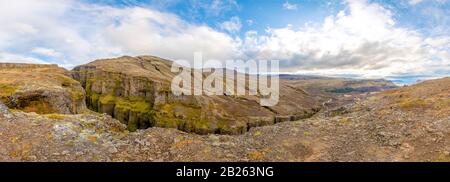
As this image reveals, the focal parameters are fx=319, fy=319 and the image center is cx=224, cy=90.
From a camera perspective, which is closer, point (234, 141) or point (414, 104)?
point (234, 141)

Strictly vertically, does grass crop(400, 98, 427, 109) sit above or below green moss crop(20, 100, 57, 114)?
above

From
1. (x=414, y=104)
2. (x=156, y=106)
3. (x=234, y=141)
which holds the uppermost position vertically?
(x=414, y=104)

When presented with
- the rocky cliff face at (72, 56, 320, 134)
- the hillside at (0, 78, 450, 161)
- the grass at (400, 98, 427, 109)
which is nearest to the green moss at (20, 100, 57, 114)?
the hillside at (0, 78, 450, 161)

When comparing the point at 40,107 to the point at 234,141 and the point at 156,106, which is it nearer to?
the point at 234,141

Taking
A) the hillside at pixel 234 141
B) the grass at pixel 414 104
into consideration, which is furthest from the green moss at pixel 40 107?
the grass at pixel 414 104

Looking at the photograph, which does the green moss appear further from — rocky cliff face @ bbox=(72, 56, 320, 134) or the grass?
rocky cliff face @ bbox=(72, 56, 320, 134)

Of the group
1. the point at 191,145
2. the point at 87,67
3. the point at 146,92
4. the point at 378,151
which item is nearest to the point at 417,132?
the point at 378,151

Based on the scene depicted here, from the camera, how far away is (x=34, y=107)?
63.5 m

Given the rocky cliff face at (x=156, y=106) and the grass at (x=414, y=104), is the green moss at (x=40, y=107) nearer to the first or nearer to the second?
the grass at (x=414, y=104)

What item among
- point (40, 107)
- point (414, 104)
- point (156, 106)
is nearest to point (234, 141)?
point (414, 104)
